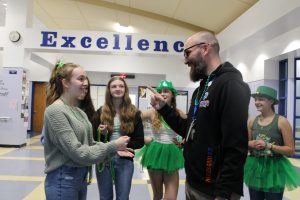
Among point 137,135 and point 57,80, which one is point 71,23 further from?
point 57,80

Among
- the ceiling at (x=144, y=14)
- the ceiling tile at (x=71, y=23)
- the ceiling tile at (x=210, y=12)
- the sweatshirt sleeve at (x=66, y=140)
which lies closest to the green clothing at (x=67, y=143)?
the sweatshirt sleeve at (x=66, y=140)

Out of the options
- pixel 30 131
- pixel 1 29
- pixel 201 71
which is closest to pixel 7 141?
pixel 1 29

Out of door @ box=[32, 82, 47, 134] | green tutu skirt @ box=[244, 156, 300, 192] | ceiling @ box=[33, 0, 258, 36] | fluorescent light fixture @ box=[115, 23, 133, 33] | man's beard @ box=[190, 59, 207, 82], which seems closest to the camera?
man's beard @ box=[190, 59, 207, 82]

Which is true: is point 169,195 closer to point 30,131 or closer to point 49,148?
point 49,148

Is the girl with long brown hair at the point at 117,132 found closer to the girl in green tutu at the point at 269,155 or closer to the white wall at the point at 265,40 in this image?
the girl in green tutu at the point at 269,155

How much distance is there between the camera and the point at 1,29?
8.31 m

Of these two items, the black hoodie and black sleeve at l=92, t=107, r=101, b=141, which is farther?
black sleeve at l=92, t=107, r=101, b=141

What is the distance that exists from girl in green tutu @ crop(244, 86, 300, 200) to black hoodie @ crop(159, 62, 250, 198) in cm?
100

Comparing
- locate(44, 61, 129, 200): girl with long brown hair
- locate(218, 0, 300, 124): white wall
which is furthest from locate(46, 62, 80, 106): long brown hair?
locate(218, 0, 300, 124): white wall

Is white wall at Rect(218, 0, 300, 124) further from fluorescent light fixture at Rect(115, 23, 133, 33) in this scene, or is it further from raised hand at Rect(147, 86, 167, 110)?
raised hand at Rect(147, 86, 167, 110)

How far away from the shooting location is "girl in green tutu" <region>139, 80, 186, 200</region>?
3.08 meters

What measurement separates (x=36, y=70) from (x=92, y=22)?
3.75 metres

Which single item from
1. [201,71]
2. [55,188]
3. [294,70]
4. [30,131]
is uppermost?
[294,70]

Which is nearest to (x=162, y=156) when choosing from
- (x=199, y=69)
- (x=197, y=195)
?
(x=197, y=195)
